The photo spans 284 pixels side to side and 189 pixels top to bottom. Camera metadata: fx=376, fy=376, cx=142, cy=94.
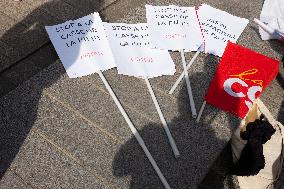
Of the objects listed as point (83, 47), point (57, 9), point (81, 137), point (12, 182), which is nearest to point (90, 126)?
point (81, 137)

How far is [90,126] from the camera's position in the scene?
2.00m

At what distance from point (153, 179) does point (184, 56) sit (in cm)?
93

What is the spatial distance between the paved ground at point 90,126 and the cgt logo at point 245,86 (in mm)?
137

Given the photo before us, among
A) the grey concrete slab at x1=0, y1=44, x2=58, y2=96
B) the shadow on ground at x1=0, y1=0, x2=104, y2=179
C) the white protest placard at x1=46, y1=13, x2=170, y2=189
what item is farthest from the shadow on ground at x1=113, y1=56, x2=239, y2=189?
the grey concrete slab at x1=0, y1=44, x2=58, y2=96

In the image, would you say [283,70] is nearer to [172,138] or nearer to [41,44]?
[172,138]

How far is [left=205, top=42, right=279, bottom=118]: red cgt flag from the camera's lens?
7.05 feet

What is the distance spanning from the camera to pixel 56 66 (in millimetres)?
2248

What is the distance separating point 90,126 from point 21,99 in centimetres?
42

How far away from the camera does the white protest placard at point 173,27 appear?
2.46 m

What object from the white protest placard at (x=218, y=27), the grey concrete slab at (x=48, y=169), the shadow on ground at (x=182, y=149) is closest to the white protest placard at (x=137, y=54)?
the shadow on ground at (x=182, y=149)

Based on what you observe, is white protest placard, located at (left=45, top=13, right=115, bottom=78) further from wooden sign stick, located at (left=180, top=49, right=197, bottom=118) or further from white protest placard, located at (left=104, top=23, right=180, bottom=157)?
wooden sign stick, located at (left=180, top=49, right=197, bottom=118)

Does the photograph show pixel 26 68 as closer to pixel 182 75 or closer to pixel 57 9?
pixel 57 9

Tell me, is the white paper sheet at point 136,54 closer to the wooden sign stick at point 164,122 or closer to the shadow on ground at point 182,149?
the wooden sign stick at point 164,122

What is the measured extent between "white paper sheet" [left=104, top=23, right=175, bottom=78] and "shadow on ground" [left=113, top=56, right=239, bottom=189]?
8.9 inches
